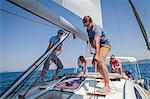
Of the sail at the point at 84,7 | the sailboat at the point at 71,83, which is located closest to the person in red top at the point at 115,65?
the sailboat at the point at 71,83

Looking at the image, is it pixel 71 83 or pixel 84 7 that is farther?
pixel 71 83

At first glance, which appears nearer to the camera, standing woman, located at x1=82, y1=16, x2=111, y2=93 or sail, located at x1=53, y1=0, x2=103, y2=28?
sail, located at x1=53, y1=0, x2=103, y2=28

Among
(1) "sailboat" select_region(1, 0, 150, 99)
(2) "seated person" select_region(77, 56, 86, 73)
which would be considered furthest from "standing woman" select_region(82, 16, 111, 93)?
(2) "seated person" select_region(77, 56, 86, 73)

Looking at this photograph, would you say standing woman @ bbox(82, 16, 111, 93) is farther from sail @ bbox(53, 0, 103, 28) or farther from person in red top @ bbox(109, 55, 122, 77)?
person in red top @ bbox(109, 55, 122, 77)

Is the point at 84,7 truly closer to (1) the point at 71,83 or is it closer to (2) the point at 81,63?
(1) the point at 71,83

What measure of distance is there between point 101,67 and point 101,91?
0.40 m

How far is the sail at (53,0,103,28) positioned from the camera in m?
2.89

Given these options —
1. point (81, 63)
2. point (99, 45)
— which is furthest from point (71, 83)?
point (81, 63)

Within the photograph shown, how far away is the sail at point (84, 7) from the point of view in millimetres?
2893

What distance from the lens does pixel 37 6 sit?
69.7 inches

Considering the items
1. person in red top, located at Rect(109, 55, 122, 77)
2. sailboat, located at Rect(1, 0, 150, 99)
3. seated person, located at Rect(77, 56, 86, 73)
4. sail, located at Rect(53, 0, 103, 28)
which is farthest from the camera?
person in red top, located at Rect(109, 55, 122, 77)

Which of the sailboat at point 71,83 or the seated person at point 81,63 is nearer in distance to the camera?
the sailboat at point 71,83

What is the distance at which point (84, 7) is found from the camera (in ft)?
11.3

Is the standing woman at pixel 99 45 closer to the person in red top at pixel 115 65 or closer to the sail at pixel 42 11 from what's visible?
the sail at pixel 42 11
